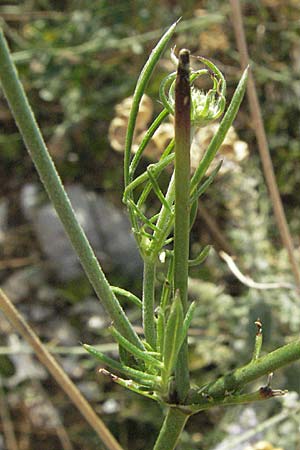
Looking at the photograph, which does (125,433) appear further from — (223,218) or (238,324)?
(223,218)

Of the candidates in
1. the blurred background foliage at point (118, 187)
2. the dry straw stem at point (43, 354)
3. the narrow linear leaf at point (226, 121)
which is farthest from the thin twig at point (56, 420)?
the narrow linear leaf at point (226, 121)

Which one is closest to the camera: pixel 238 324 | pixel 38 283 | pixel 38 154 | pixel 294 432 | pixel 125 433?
pixel 38 154

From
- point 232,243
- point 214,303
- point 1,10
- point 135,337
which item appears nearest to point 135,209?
point 135,337

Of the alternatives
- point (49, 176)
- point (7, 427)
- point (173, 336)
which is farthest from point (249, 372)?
point (7, 427)

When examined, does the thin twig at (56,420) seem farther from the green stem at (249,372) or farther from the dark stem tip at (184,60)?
the dark stem tip at (184,60)

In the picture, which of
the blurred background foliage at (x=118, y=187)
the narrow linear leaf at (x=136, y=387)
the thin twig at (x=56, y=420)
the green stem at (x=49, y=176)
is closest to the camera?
the green stem at (x=49, y=176)

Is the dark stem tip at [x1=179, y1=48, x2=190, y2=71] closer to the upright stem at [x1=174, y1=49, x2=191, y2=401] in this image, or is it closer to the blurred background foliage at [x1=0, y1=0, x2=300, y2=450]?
the upright stem at [x1=174, y1=49, x2=191, y2=401]
